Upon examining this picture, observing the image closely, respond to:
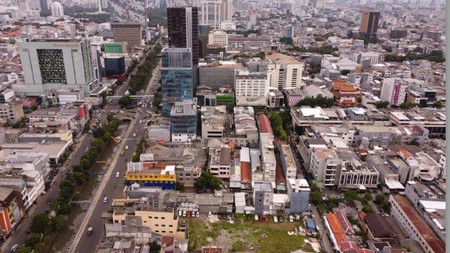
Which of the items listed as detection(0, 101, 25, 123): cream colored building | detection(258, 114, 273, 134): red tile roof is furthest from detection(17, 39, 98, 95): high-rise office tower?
detection(258, 114, 273, 134): red tile roof

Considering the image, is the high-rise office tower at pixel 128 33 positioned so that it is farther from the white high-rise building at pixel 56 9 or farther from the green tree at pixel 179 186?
the white high-rise building at pixel 56 9

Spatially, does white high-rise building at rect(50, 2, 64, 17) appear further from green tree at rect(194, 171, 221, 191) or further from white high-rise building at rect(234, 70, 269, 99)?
green tree at rect(194, 171, 221, 191)

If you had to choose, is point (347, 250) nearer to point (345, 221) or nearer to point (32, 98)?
point (345, 221)

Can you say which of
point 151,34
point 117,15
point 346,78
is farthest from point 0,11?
point 346,78

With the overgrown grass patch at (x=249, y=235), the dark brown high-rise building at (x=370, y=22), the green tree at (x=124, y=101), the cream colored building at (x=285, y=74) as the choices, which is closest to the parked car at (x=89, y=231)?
the overgrown grass patch at (x=249, y=235)

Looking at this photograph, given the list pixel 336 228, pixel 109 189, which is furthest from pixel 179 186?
pixel 336 228

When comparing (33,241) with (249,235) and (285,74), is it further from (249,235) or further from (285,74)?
(285,74)
